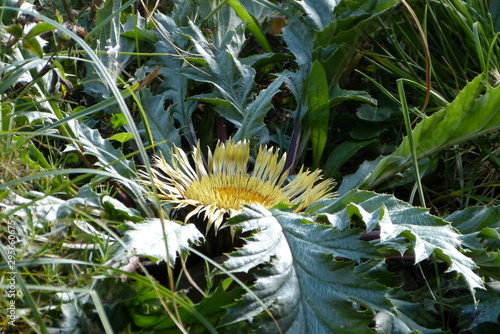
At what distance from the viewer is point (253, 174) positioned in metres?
1.72

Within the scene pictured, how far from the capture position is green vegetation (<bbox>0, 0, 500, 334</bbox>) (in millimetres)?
1146

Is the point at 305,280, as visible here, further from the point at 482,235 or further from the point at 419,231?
the point at 482,235

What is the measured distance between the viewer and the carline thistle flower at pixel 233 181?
1539 mm

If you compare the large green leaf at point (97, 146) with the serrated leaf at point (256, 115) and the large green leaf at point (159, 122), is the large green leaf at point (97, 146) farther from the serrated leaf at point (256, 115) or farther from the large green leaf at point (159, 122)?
the serrated leaf at point (256, 115)

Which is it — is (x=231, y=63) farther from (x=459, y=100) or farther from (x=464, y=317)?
(x=464, y=317)

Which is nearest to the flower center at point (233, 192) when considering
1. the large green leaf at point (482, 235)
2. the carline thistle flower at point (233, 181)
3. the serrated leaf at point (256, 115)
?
the carline thistle flower at point (233, 181)

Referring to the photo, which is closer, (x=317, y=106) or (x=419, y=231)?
(x=419, y=231)

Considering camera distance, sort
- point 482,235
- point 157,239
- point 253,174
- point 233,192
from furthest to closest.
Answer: point 253,174
point 233,192
point 482,235
point 157,239

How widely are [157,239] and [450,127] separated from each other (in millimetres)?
828

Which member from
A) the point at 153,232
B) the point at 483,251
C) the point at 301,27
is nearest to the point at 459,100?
the point at 483,251

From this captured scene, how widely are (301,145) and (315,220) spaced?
1.67 ft

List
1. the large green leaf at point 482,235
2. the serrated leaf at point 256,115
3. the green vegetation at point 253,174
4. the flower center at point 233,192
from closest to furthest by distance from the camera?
the green vegetation at point 253,174
the large green leaf at point 482,235
the flower center at point 233,192
the serrated leaf at point 256,115

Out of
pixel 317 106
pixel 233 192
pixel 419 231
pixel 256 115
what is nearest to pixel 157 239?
pixel 233 192

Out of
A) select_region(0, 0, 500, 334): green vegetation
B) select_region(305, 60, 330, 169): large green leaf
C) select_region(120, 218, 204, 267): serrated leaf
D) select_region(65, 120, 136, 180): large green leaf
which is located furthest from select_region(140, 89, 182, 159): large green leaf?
select_region(120, 218, 204, 267): serrated leaf
